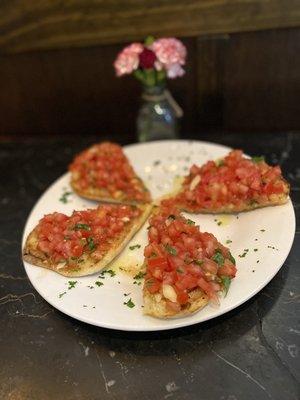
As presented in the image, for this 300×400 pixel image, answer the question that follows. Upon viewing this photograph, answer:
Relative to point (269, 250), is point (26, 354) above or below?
below

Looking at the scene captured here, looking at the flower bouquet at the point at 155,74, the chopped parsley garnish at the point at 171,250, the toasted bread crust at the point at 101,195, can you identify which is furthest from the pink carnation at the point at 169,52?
the chopped parsley garnish at the point at 171,250

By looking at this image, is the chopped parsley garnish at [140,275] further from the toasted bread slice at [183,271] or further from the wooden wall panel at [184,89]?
the wooden wall panel at [184,89]

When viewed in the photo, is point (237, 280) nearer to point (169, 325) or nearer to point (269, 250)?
point (269, 250)

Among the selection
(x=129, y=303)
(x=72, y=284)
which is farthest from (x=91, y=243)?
(x=129, y=303)

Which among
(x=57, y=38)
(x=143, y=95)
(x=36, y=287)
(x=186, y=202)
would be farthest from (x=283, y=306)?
(x=57, y=38)

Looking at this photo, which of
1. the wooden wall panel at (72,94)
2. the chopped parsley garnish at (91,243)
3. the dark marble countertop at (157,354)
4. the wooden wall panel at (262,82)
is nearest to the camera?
the dark marble countertop at (157,354)

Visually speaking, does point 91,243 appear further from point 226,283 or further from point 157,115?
point 157,115

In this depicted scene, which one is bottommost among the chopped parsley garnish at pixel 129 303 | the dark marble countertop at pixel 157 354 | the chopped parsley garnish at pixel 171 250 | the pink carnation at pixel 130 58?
the dark marble countertop at pixel 157 354
